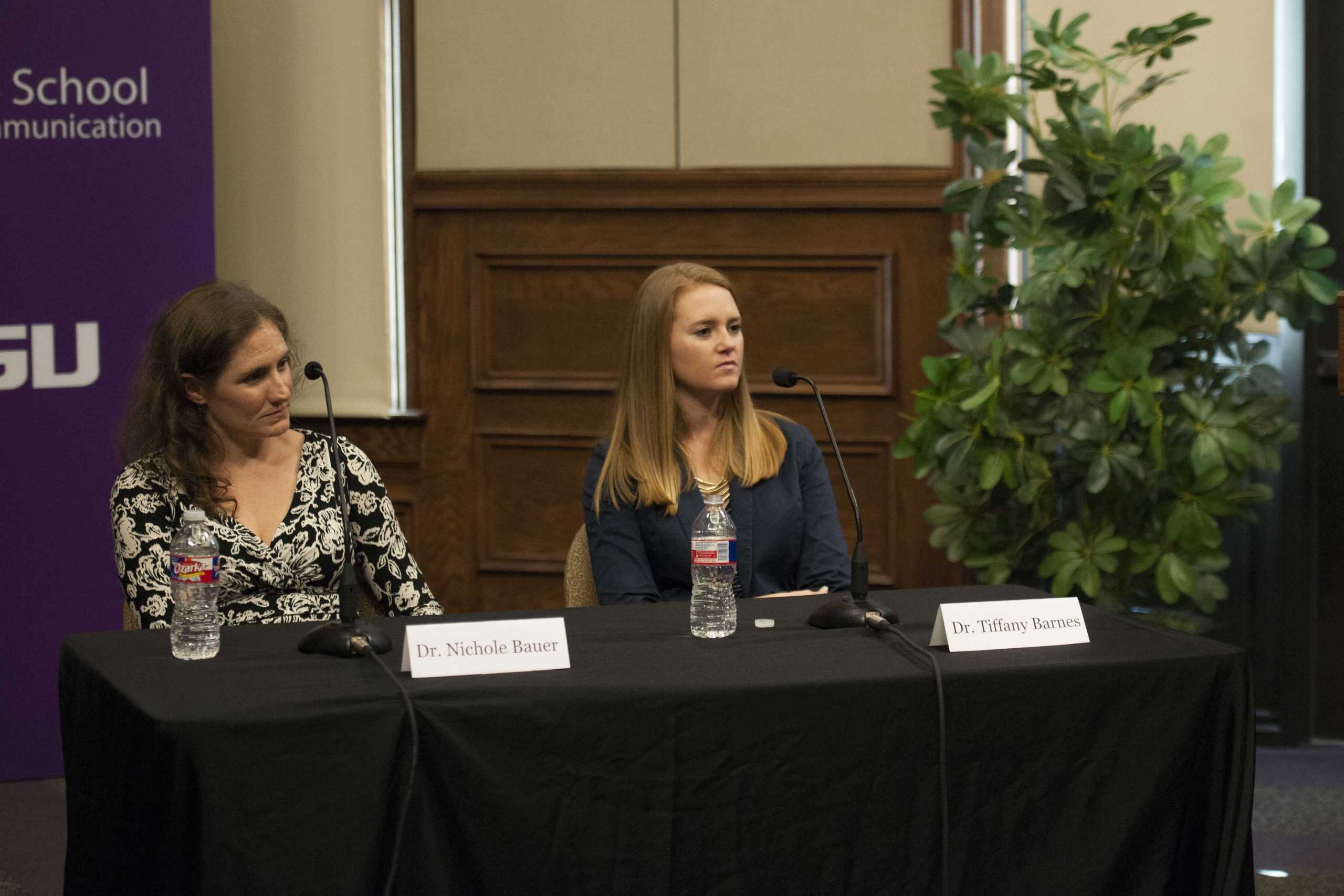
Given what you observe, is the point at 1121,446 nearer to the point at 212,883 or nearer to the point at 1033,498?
the point at 1033,498

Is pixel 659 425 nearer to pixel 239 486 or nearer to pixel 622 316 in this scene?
pixel 239 486

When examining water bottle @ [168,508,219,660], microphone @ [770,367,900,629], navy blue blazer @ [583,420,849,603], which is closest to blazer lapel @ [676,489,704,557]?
navy blue blazer @ [583,420,849,603]

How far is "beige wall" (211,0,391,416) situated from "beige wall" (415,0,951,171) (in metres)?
0.19

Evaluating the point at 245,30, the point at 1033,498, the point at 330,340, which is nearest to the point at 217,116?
the point at 245,30

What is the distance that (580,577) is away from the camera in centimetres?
255

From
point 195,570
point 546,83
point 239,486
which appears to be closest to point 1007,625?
point 195,570

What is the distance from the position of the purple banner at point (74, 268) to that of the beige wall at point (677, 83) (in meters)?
0.82

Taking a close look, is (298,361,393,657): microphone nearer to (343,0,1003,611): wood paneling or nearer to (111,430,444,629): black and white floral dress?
(111,430,444,629): black and white floral dress

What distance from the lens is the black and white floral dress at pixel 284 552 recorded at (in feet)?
7.20

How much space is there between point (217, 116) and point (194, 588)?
2.80 meters

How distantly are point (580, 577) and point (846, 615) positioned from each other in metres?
0.71

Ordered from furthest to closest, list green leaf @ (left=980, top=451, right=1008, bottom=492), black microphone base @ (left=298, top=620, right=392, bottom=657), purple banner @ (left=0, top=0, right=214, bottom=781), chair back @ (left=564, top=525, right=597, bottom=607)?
purple banner @ (left=0, top=0, right=214, bottom=781) < green leaf @ (left=980, top=451, right=1008, bottom=492) < chair back @ (left=564, top=525, right=597, bottom=607) < black microphone base @ (left=298, top=620, right=392, bottom=657)

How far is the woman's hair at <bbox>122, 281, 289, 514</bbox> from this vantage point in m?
2.26

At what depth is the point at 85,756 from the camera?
1.73 metres
